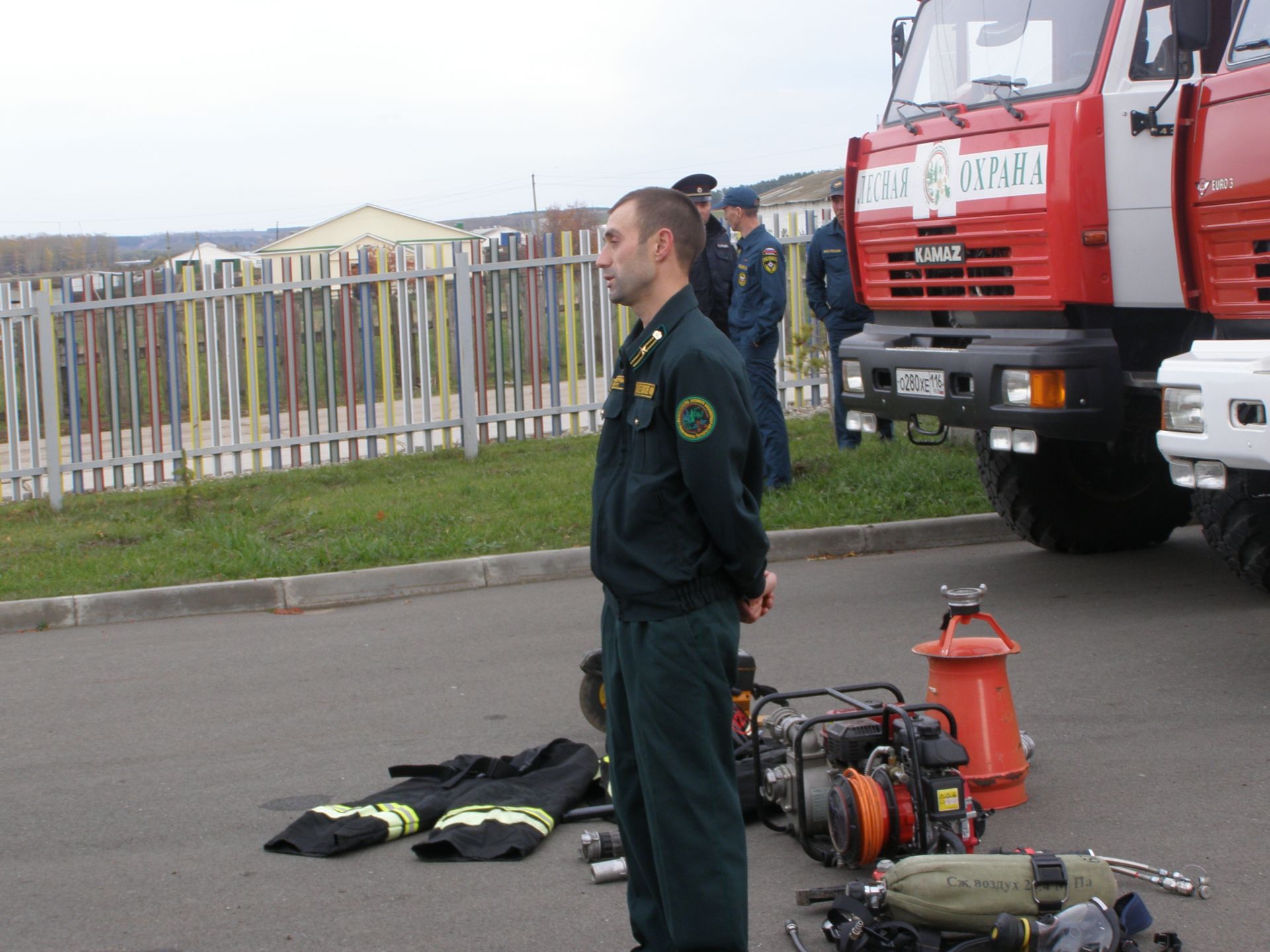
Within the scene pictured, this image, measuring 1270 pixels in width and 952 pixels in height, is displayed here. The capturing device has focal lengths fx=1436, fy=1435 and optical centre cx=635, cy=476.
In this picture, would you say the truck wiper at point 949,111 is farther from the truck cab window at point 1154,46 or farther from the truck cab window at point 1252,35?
the truck cab window at point 1252,35

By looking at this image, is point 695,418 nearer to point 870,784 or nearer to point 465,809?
point 870,784

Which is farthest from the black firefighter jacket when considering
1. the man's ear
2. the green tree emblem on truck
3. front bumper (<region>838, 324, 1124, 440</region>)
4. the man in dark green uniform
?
the green tree emblem on truck

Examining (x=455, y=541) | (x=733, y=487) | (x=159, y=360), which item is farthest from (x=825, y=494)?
(x=733, y=487)

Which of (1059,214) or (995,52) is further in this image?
(995,52)

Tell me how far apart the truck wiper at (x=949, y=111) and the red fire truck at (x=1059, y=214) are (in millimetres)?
20

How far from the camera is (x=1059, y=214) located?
21.6 feet

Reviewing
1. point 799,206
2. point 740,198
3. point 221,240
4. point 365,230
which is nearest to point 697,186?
point 740,198

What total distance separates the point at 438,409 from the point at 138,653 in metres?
6.56

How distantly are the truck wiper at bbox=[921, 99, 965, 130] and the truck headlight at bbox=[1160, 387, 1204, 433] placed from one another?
1975 mm

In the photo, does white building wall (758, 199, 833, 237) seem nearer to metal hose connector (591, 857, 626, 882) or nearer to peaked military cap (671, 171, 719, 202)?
peaked military cap (671, 171, 719, 202)

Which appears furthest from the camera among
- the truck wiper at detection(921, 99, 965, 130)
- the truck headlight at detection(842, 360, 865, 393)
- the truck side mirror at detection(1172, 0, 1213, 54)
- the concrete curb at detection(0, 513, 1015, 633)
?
the concrete curb at detection(0, 513, 1015, 633)

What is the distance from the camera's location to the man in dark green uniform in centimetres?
316

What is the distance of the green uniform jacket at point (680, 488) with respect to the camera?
3.15 meters

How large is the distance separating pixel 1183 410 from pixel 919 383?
5.60 feet
